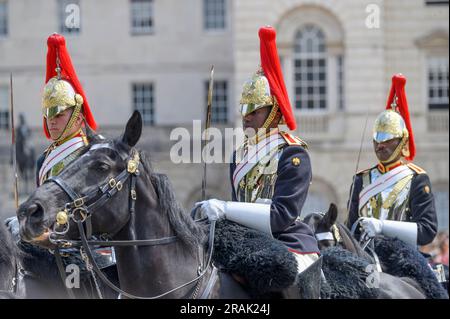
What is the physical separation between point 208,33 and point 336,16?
555 cm

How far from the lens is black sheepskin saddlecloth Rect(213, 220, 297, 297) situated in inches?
271

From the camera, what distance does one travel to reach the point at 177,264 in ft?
22.2

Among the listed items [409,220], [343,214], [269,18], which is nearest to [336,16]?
[269,18]

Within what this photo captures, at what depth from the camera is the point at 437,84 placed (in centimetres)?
3397

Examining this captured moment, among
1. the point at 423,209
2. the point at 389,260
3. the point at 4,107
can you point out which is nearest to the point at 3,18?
the point at 4,107

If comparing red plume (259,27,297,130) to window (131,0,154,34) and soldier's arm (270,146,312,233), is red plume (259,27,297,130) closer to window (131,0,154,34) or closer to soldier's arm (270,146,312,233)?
soldier's arm (270,146,312,233)

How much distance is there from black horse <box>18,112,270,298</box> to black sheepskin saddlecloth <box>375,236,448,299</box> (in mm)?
2732

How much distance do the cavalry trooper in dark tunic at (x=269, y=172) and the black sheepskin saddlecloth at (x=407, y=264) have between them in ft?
6.52

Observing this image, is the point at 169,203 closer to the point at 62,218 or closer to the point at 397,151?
the point at 62,218

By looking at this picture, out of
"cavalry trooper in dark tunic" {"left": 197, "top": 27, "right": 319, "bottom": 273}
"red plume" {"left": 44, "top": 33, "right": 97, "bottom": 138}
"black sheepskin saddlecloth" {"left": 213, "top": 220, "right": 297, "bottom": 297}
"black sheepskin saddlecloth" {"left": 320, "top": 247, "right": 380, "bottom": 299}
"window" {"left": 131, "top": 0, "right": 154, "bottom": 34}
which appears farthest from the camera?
"window" {"left": 131, "top": 0, "right": 154, "bottom": 34}

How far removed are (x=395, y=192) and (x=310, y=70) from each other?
2408 centimetres

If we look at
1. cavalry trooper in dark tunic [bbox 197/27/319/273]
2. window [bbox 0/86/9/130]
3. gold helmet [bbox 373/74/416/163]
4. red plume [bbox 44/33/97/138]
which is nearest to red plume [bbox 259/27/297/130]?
cavalry trooper in dark tunic [bbox 197/27/319/273]
